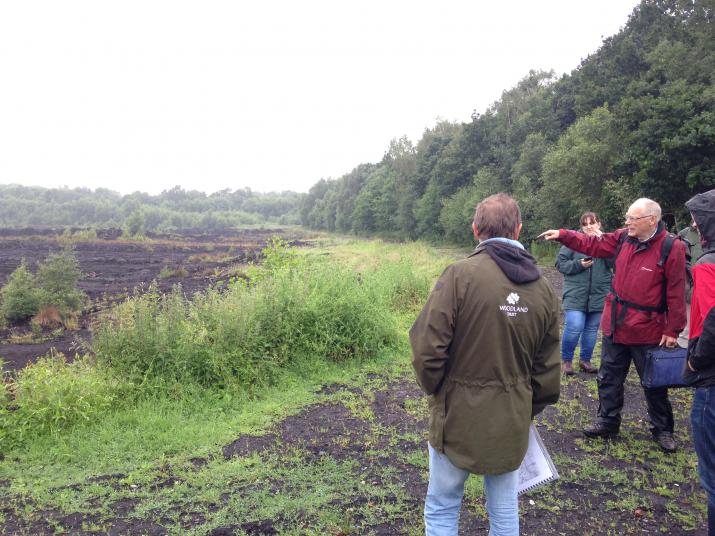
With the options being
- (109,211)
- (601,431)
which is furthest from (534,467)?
(109,211)

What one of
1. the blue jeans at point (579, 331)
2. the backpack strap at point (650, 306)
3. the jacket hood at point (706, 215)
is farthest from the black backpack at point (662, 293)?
the blue jeans at point (579, 331)

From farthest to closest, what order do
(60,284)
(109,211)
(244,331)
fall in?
(109,211), (60,284), (244,331)

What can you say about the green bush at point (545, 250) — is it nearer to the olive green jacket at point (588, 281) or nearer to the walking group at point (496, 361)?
the olive green jacket at point (588, 281)

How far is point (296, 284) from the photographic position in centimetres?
754

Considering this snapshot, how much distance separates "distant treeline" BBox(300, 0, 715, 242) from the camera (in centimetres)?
1596

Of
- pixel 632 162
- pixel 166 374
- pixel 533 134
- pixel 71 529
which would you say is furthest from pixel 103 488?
pixel 533 134

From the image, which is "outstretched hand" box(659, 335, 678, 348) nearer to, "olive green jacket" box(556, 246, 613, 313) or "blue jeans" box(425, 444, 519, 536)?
"olive green jacket" box(556, 246, 613, 313)

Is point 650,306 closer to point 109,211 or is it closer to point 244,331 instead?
point 244,331

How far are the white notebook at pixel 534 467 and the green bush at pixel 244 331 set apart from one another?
4281 mm

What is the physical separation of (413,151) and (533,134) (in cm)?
2444

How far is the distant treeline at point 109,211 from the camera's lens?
99.5m

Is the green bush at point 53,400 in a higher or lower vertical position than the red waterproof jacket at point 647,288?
lower

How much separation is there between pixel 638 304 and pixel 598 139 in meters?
20.0

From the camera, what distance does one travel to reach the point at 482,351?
2.25 m
